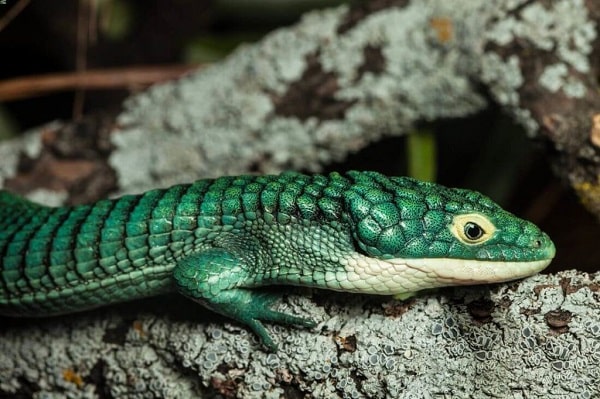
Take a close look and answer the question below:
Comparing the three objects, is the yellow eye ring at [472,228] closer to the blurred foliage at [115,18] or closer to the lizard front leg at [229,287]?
the lizard front leg at [229,287]

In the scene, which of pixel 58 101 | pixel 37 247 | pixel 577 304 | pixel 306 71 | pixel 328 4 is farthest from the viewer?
pixel 58 101

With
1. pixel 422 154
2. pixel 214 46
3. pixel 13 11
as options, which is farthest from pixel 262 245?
pixel 214 46

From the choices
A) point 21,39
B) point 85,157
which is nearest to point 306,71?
point 85,157

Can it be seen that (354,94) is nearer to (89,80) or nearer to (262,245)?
(262,245)

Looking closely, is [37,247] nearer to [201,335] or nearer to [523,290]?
[201,335]

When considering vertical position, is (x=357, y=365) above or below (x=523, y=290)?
below

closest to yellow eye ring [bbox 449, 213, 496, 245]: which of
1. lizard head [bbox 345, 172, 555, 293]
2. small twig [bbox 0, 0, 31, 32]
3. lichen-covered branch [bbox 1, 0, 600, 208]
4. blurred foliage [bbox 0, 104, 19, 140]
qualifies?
lizard head [bbox 345, 172, 555, 293]

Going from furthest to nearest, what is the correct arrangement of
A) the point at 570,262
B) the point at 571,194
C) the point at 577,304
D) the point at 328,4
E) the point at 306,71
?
the point at 328,4 → the point at 306,71 → the point at 571,194 → the point at 570,262 → the point at 577,304

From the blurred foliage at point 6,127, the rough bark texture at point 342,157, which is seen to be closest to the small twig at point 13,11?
the rough bark texture at point 342,157
